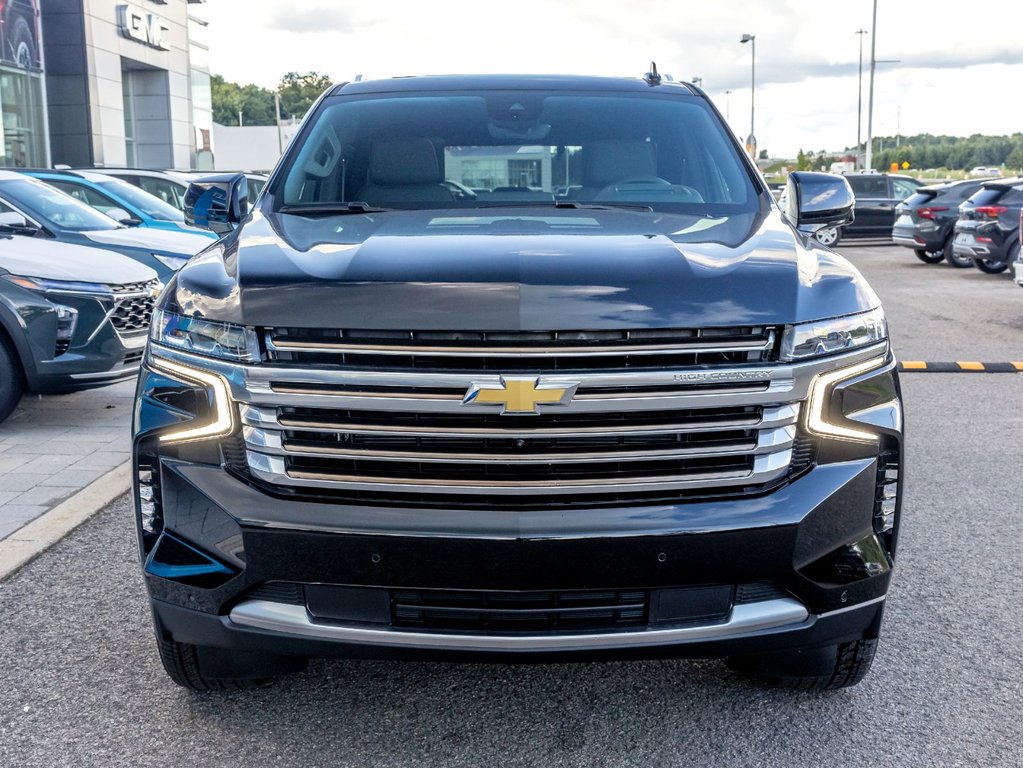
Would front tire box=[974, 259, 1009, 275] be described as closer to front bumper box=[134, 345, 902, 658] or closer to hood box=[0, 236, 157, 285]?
hood box=[0, 236, 157, 285]

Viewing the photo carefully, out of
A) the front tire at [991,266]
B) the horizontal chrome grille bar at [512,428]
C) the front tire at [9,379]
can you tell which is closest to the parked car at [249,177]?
the front tire at [9,379]

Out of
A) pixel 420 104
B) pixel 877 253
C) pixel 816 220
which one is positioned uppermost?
pixel 420 104

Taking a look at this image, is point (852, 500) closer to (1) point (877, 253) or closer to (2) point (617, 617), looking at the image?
(2) point (617, 617)

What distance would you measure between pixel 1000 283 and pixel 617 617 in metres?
16.9

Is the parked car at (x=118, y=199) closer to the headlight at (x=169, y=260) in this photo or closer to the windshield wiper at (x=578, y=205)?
the headlight at (x=169, y=260)

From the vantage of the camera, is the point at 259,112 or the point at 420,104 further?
the point at 259,112

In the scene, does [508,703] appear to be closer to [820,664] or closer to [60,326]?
[820,664]

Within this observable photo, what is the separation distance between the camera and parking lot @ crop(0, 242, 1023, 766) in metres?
3.09

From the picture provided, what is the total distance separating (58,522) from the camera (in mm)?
5188

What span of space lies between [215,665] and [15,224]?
6.04 metres

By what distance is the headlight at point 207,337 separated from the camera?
2789mm

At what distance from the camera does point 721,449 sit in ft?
9.08

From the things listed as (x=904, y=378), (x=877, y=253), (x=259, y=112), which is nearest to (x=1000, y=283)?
(x=877, y=253)

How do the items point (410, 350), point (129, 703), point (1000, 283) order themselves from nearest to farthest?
point (410, 350) < point (129, 703) < point (1000, 283)
